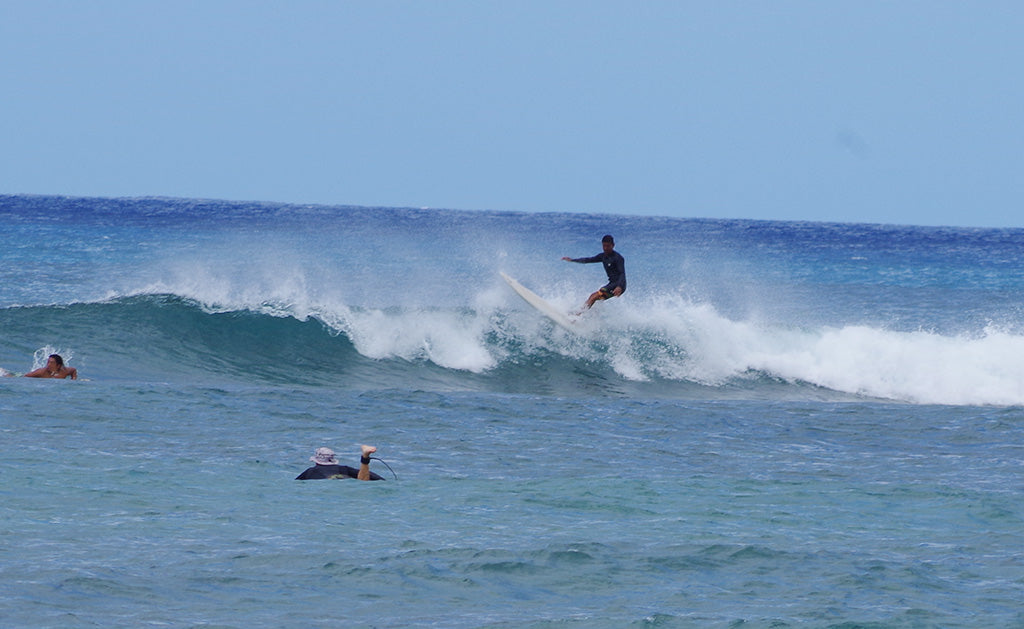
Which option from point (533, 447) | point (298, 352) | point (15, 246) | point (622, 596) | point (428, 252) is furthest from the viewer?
point (428, 252)

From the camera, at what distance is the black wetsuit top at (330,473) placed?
1012 cm

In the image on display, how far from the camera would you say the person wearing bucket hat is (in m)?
10.1

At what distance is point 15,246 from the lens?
1742 inches

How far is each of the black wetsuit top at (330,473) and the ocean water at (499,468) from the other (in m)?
0.13

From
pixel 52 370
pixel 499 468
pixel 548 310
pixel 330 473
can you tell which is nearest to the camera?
pixel 330 473

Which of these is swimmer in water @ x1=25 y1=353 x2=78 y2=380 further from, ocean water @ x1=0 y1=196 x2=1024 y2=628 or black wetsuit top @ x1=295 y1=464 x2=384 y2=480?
black wetsuit top @ x1=295 y1=464 x2=384 y2=480

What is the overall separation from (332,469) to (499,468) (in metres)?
1.64

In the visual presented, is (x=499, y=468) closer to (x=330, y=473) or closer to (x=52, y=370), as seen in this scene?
(x=330, y=473)

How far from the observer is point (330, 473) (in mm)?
10172

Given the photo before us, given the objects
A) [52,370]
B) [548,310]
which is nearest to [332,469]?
[52,370]

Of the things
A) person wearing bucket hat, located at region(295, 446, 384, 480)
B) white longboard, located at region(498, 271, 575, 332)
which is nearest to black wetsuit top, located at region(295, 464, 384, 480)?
person wearing bucket hat, located at region(295, 446, 384, 480)

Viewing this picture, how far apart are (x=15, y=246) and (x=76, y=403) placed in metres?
33.9

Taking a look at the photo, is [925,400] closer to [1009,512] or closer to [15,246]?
[1009,512]

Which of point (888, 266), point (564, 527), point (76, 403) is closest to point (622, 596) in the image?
point (564, 527)
